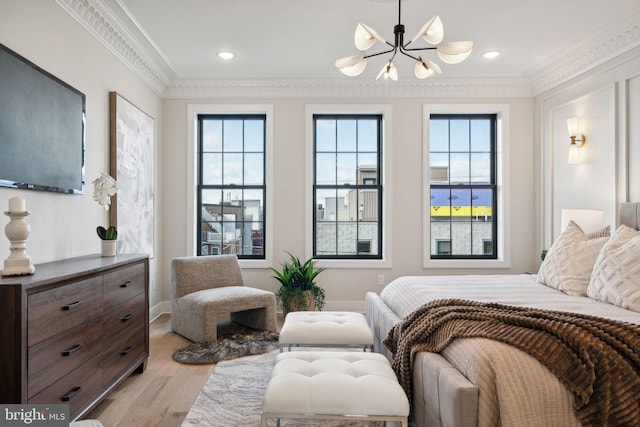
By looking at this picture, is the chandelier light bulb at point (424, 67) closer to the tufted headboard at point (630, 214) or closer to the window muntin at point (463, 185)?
the tufted headboard at point (630, 214)

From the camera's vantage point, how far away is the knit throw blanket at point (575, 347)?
4.50ft

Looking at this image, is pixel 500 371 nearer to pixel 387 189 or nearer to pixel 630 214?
pixel 630 214

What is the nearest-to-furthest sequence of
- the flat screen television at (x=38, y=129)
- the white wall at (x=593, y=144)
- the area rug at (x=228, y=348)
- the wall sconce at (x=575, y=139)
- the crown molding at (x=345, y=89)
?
the flat screen television at (x=38, y=129) → the area rug at (x=228, y=348) → the white wall at (x=593, y=144) → the wall sconce at (x=575, y=139) → the crown molding at (x=345, y=89)

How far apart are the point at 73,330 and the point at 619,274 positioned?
2925 millimetres

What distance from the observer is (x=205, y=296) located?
3545mm

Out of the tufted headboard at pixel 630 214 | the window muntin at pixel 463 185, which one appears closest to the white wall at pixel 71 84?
the window muntin at pixel 463 185

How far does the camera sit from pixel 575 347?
1.45 metres

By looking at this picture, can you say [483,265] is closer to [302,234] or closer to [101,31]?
[302,234]

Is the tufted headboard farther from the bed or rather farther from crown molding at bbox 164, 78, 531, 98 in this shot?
crown molding at bbox 164, 78, 531, 98

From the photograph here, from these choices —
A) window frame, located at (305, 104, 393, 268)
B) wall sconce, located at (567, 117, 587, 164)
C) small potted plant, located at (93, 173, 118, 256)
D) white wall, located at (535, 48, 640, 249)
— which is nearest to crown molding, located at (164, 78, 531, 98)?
window frame, located at (305, 104, 393, 268)

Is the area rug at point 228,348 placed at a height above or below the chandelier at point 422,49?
below

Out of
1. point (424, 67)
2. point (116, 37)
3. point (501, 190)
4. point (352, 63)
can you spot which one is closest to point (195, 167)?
point (116, 37)

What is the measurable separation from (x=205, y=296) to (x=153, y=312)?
1076 mm

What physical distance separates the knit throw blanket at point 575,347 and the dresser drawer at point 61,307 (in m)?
1.62
